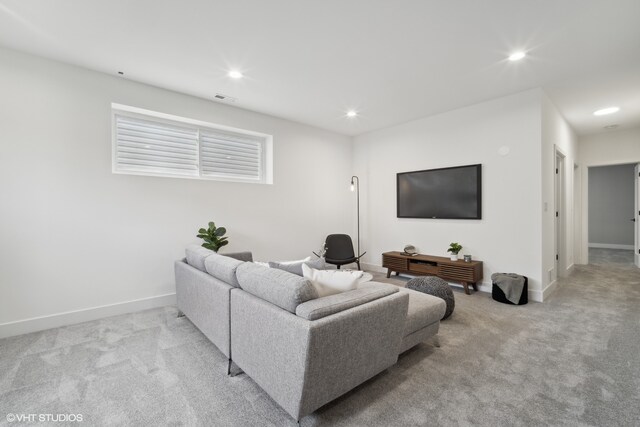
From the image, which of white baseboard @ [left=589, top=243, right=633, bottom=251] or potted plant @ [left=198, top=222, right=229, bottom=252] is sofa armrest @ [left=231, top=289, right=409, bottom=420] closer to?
potted plant @ [left=198, top=222, right=229, bottom=252]

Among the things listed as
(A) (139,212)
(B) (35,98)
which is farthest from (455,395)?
(B) (35,98)

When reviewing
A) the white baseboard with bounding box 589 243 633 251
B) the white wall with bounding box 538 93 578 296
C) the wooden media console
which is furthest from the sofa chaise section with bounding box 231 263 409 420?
the white baseboard with bounding box 589 243 633 251

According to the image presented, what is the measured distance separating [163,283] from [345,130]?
3.96m

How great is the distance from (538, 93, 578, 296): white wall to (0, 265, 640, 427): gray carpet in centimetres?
105

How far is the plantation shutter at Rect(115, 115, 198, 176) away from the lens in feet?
11.0

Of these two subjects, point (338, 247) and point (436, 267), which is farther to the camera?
point (338, 247)

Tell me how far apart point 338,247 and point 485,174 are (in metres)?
2.53

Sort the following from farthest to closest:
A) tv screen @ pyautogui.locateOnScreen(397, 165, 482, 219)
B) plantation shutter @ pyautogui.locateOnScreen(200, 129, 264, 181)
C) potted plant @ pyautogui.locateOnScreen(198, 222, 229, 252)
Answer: tv screen @ pyautogui.locateOnScreen(397, 165, 482, 219)
plantation shutter @ pyautogui.locateOnScreen(200, 129, 264, 181)
potted plant @ pyautogui.locateOnScreen(198, 222, 229, 252)

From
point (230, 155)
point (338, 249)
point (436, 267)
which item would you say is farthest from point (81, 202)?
point (436, 267)

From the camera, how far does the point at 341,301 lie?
64.3 inches

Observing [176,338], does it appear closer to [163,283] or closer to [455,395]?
[163,283]

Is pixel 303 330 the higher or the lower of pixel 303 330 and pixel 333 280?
the lower

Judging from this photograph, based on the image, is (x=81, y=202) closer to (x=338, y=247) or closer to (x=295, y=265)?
(x=295, y=265)

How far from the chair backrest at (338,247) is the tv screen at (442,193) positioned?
3.60 feet
